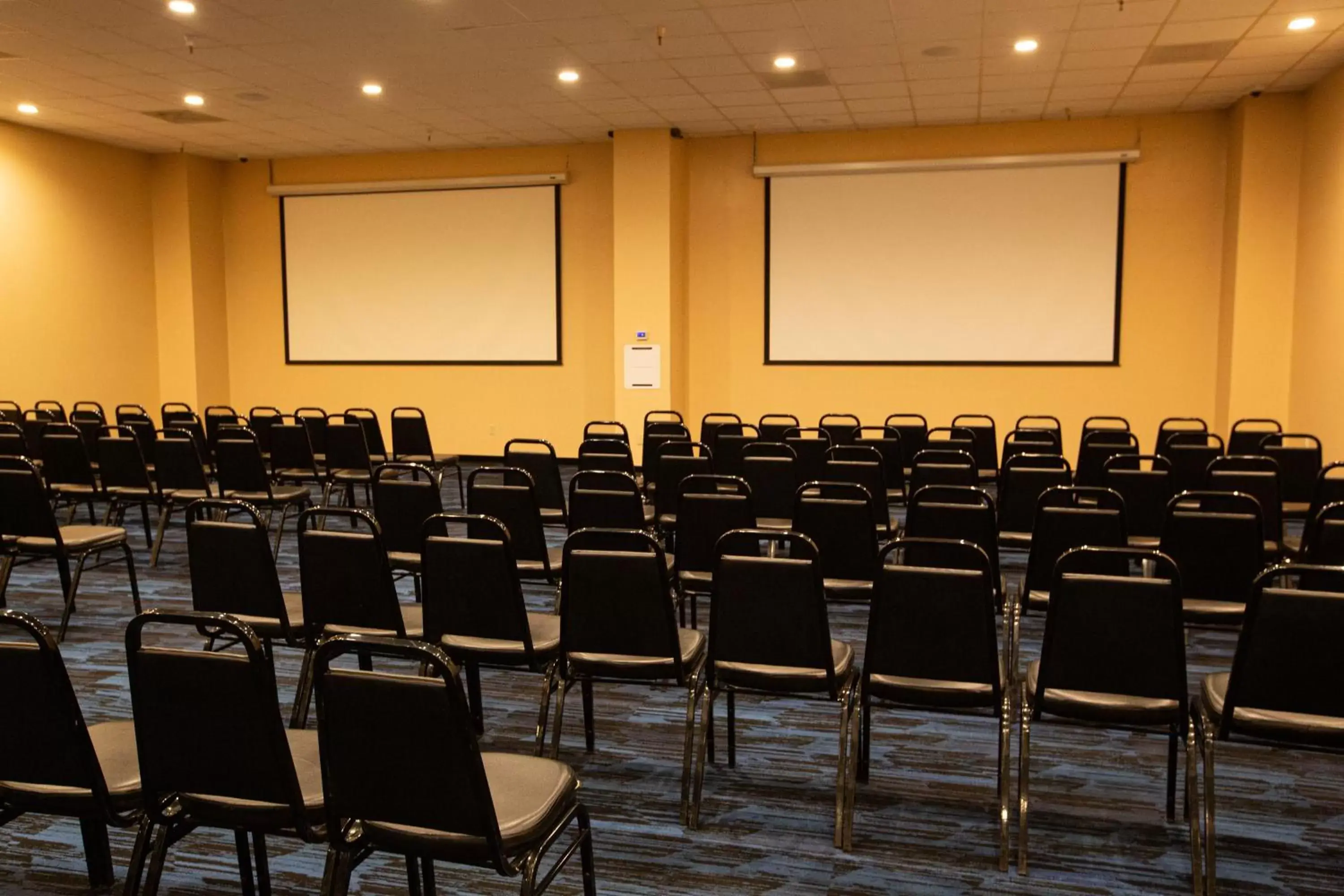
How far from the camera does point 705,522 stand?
4.60 meters

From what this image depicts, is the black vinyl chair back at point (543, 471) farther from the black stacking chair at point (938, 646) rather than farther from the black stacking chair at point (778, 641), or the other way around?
the black stacking chair at point (938, 646)

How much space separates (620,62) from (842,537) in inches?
237

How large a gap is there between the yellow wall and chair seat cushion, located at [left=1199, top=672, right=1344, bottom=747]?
40.9 ft

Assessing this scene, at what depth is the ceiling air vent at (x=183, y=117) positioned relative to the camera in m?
10.9

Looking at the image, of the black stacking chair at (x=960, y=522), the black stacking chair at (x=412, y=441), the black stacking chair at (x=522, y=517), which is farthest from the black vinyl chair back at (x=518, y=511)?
the black stacking chair at (x=412, y=441)

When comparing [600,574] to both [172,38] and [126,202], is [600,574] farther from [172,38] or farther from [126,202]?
[126,202]

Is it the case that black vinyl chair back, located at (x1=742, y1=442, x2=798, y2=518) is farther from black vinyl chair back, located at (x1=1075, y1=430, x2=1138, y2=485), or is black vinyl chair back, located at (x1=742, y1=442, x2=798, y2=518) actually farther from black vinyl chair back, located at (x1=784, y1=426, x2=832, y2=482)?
black vinyl chair back, located at (x1=1075, y1=430, x2=1138, y2=485)

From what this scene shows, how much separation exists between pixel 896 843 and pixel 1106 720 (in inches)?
28.4

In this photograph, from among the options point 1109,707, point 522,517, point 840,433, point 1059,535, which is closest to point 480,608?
point 522,517

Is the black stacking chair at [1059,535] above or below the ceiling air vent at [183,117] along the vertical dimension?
below

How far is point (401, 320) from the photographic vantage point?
1366 centimetres

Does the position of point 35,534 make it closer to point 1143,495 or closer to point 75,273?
point 1143,495

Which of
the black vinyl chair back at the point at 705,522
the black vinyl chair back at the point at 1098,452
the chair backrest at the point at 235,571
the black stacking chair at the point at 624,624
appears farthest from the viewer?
the black vinyl chair back at the point at 1098,452

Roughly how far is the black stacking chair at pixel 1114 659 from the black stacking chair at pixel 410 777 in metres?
1.55
